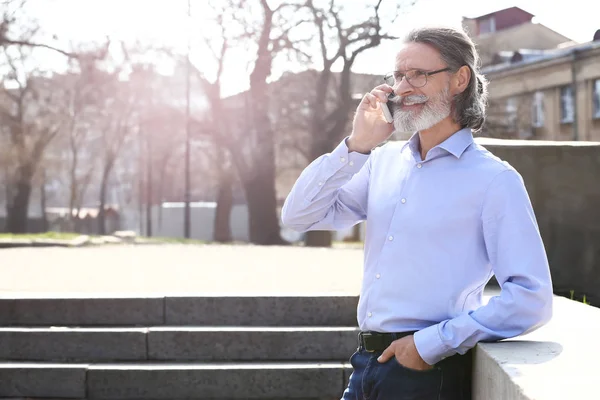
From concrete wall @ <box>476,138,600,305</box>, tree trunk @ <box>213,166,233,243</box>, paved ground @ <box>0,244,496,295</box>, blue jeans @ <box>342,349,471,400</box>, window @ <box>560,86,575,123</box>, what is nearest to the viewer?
blue jeans @ <box>342,349,471,400</box>

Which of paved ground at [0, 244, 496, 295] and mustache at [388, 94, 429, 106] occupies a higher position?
mustache at [388, 94, 429, 106]

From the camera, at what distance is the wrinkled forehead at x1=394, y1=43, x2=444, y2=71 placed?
2.77 metres

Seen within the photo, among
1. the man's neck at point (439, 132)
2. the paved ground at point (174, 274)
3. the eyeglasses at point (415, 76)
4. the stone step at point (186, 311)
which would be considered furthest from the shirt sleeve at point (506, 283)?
the paved ground at point (174, 274)

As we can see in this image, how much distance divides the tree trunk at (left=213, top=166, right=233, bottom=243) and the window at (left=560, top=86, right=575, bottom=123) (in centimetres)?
1508

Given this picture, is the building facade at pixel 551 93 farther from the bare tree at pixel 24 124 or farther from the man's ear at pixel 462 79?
the man's ear at pixel 462 79

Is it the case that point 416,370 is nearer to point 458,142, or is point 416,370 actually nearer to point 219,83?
point 458,142

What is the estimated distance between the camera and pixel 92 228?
231 feet

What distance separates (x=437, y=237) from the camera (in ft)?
8.84

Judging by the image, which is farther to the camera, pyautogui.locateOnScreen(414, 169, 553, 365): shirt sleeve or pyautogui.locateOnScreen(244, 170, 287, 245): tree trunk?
pyautogui.locateOnScreen(244, 170, 287, 245): tree trunk

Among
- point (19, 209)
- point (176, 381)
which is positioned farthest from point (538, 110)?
point (176, 381)

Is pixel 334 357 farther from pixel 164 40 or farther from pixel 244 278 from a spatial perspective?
pixel 164 40

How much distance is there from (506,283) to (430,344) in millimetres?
282

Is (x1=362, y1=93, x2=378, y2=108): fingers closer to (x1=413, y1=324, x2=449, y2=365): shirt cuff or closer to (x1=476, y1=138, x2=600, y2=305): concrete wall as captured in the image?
(x1=413, y1=324, x2=449, y2=365): shirt cuff

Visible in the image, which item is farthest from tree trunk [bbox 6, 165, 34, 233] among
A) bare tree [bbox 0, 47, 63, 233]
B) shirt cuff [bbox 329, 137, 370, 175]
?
shirt cuff [bbox 329, 137, 370, 175]
